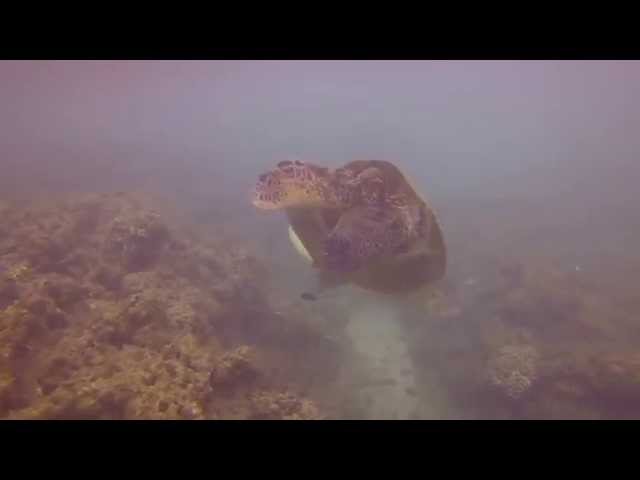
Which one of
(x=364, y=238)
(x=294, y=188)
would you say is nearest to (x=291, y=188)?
(x=294, y=188)

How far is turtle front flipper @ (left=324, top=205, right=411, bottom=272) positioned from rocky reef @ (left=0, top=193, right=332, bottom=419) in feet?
11.5

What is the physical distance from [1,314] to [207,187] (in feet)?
91.5

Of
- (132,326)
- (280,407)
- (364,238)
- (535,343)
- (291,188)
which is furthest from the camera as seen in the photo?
(535,343)

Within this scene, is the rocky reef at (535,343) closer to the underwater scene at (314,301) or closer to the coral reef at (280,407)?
the underwater scene at (314,301)

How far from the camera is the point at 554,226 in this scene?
94.2 feet

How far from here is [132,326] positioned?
9.14m

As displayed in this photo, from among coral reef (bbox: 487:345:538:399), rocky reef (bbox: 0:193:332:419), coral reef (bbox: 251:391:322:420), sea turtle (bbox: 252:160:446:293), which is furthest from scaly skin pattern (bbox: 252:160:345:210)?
coral reef (bbox: 487:345:538:399)

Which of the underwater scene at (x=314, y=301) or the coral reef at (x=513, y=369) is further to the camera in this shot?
the coral reef at (x=513, y=369)

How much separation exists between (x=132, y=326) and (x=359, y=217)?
5684 mm

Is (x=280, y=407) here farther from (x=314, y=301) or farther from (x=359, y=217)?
(x=314, y=301)

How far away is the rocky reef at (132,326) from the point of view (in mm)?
6941

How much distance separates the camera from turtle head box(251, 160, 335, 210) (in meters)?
6.82

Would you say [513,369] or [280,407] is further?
[513,369]

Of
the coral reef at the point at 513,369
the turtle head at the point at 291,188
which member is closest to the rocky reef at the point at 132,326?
the turtle head at the point at 291,188
